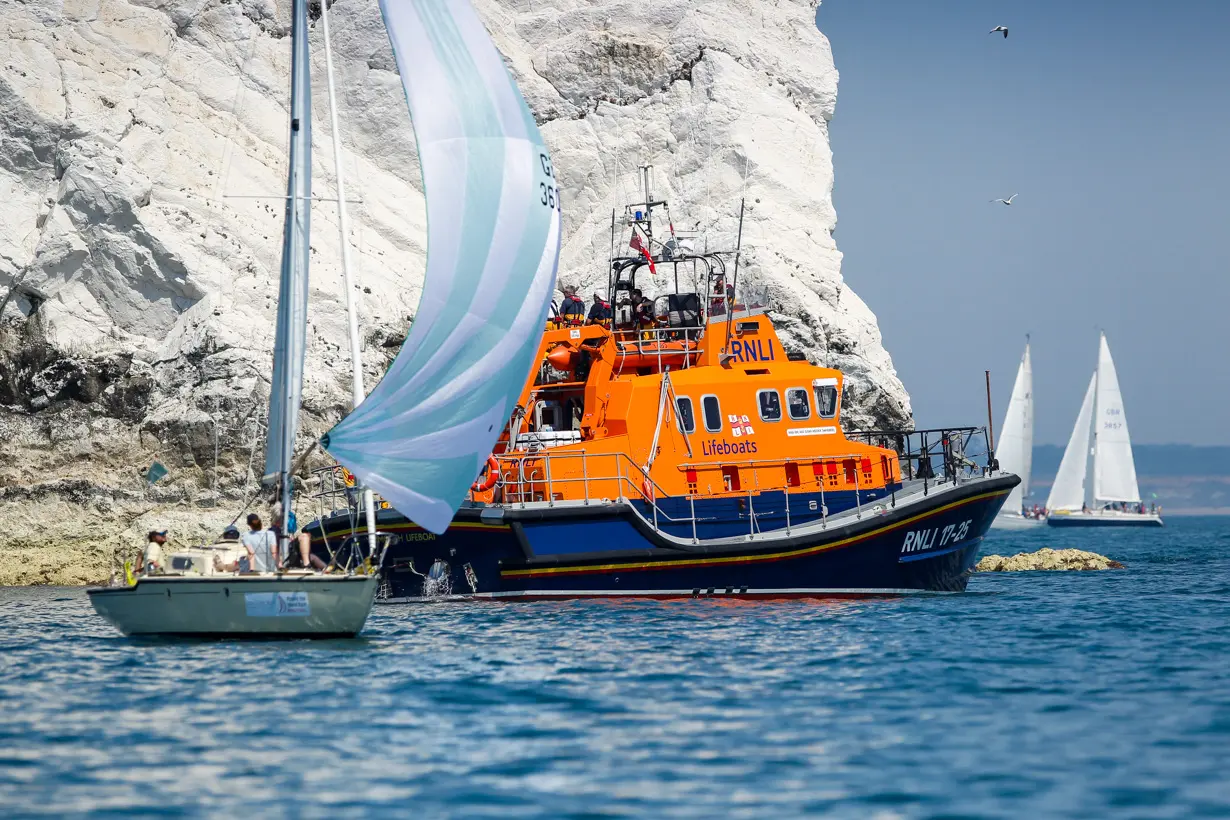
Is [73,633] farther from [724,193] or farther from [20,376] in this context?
[724,193]

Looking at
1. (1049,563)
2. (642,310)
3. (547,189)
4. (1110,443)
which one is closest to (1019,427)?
(1110,443)

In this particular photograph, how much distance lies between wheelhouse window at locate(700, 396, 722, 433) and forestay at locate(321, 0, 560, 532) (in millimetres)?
4876

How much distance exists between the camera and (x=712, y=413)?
19344 mm

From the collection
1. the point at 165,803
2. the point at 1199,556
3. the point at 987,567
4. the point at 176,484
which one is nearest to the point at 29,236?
the point at 176,484

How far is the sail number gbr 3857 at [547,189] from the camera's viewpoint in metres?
14.9

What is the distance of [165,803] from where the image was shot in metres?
8.08

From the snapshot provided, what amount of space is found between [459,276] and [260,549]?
10.6 feet

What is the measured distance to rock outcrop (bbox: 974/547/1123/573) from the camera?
29.3m

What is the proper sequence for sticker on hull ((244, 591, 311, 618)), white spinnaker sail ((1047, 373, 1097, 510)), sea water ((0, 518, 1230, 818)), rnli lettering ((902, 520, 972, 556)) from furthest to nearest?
white spinnaker sail ((1047, 373, 1097, 510)) < rnli lettering ((902, 520, 972, 556)) < sticker on hull ((244, 591, 311, 618)) < sea water ((0, 518, 1230, 818))

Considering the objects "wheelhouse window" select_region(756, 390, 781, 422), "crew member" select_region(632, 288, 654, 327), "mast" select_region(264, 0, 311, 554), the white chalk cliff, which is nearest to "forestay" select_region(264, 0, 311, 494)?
"mast" select_region(264, 0, 311, 554)

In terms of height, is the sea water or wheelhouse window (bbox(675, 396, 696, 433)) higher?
wheelhouse window (bbox(675, 396, 696, 433))

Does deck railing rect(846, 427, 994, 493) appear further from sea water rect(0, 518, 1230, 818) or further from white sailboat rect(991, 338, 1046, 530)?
white sailboat rect(991, 338, 1046, 530)

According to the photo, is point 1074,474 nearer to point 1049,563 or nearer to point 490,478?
point 1049,563

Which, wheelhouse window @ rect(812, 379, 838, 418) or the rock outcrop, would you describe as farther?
the rock outcrop
